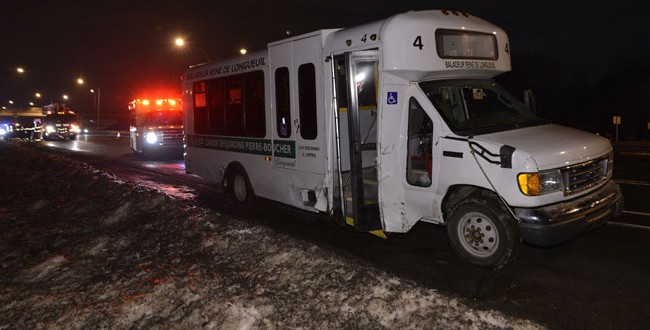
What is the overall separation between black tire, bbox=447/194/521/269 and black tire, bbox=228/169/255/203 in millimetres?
4624

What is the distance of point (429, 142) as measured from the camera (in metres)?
6.19

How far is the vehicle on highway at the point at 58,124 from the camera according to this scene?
38875 mm

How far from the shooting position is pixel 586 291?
509 centimetres

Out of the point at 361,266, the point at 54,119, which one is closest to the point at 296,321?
the point at 361,266

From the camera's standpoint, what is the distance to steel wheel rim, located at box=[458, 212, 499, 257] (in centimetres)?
560

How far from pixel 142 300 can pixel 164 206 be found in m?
4.02

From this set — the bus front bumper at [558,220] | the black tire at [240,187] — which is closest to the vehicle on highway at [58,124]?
the black tire at [240,187]

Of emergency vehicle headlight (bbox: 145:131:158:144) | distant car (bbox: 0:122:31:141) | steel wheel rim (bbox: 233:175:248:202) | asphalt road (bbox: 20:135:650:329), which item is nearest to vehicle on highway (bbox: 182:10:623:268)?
asphalt road (bbox: 20:135:650:329)

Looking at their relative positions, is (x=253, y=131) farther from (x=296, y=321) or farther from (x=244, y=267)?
(x=296, y=321)

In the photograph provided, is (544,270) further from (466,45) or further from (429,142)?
(466,45)

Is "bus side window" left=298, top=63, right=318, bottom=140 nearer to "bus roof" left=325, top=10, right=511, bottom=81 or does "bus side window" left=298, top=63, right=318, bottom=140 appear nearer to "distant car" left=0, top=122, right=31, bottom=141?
"bus roof" left=325, top=10, right=511, bottom=81

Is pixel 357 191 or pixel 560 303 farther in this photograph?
pixel 357 191

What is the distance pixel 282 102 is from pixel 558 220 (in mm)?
4488

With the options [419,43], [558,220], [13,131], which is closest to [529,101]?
[419,43]
